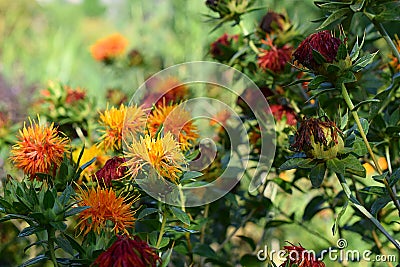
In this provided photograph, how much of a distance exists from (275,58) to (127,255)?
1.94ft

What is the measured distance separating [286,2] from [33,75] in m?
1.61

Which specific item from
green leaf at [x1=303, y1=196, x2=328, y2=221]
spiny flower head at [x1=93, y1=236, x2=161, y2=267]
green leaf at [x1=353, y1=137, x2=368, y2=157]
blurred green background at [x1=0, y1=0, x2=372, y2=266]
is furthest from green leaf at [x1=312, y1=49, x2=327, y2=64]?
blurred green background at [x1=0, y1=0, x2=372, y2=266]

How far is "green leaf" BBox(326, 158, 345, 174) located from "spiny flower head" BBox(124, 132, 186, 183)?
20 cm

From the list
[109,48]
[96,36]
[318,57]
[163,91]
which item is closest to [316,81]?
[318,57]

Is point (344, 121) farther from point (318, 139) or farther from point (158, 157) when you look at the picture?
point (158, 157)

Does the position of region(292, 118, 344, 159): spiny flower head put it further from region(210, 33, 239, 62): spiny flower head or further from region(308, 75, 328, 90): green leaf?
region(210, 33, 239, 62): spiny flower head

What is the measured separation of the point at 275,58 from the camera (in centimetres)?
105

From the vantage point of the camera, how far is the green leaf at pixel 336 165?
750mm

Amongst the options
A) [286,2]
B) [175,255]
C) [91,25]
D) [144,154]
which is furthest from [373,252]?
[91,25]

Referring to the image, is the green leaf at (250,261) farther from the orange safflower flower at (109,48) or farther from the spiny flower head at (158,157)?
the orange safflower flower at (109,48)

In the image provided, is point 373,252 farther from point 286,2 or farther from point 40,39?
point 40,39

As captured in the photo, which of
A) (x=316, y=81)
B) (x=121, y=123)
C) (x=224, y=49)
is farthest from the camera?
(x=224, y=49)

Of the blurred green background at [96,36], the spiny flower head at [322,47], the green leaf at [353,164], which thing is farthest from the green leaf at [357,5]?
the blurred green background at [96,36]

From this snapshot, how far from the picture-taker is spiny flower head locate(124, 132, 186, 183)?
73 centimetres
